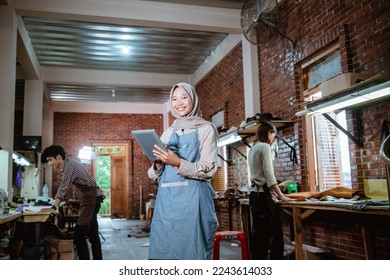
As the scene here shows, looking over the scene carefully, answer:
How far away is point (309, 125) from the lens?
431 centimetres

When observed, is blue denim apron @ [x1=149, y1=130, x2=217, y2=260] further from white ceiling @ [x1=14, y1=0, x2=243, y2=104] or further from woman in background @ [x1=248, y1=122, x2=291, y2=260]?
white ceiling @ [x1=14, y1=0, x2=243, y2=104]

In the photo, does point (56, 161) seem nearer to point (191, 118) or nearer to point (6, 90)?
point (6, 90)

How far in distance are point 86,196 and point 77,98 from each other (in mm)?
7086

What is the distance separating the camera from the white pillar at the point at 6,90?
4230 mm

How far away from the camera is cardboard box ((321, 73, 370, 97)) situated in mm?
2974

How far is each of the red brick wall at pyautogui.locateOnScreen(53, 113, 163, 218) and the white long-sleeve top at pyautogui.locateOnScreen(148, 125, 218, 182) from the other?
31.2ft

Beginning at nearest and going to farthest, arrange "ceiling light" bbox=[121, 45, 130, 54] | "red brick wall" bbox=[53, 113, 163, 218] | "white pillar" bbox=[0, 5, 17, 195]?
"white pillar" bbox=[0, 5, 17, 195], "ceiling light" bbox=[121, 45, 130, 54], "red brick wall" bbox=[53, 113, 163, 218]

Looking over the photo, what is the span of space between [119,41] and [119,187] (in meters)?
5.94

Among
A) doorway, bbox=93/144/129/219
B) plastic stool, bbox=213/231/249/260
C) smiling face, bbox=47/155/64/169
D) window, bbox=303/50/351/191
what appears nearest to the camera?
plastic stool, bbox=213/231/249/260

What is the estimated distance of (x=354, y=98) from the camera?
2861 millimetres

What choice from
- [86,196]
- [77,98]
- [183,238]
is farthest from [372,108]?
[77,98]

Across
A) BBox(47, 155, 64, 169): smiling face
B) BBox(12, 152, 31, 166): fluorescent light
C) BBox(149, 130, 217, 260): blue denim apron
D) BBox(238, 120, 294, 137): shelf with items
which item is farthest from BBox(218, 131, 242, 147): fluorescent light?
BBox(149, 130, 217, 260): blue denim apron

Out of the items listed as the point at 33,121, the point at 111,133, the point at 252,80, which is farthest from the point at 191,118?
the point at 111,133


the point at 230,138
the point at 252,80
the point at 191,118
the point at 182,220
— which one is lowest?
the point at 182,220
